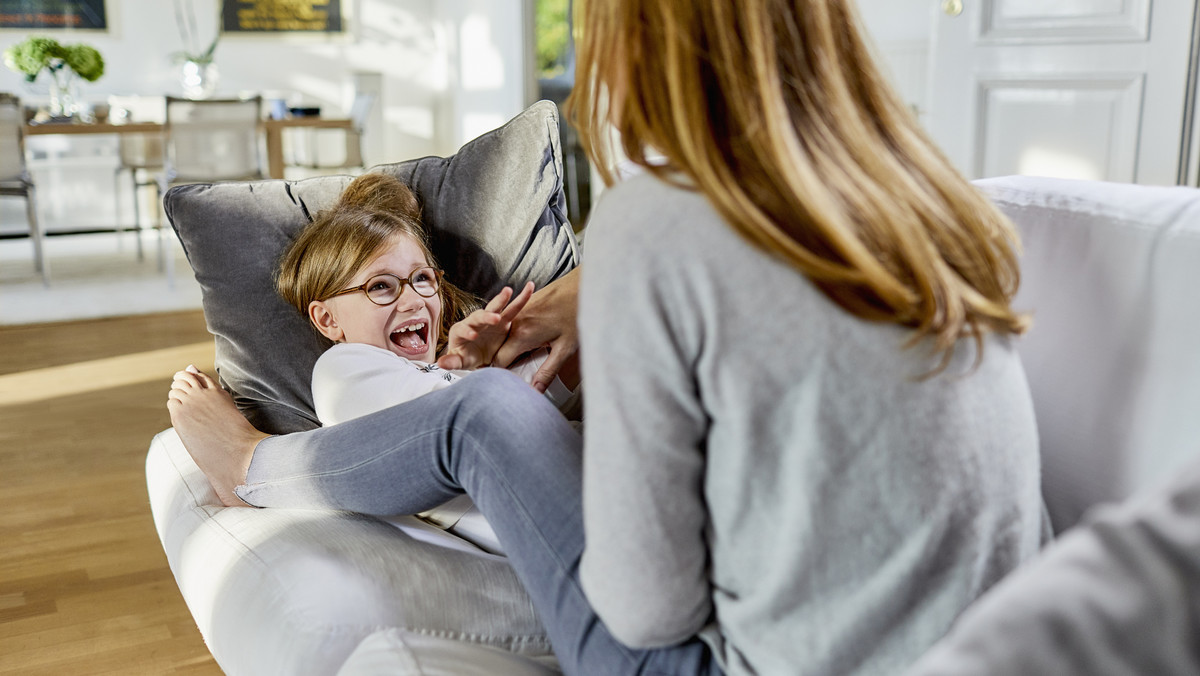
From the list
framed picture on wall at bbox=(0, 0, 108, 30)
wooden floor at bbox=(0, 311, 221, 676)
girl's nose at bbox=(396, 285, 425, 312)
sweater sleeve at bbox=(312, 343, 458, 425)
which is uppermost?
framed picture on wall at bbox=(0, 0, 108, 30)

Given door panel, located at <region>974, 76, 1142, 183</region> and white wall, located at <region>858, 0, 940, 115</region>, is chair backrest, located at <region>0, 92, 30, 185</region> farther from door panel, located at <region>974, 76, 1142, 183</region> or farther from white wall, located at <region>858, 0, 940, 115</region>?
door panel, located at <region>974, 76, 1142, 183</region>

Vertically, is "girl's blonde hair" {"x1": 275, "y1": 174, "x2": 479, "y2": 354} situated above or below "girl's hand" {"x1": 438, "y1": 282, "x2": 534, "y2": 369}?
above

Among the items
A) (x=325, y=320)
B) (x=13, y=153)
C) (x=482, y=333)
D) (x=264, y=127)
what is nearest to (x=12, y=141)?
(x=13, y=153)

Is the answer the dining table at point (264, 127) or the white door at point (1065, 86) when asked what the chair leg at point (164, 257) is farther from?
the white door at point (1065, 86)

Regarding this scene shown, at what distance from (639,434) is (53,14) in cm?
668

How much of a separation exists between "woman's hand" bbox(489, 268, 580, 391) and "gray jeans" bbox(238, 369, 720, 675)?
37 centimetres

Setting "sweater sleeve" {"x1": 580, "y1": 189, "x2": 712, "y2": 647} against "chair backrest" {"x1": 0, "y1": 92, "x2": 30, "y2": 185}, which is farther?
"chair backrest" {"x1": 0, "y1": 92, "x2": 30, "y2": 185}

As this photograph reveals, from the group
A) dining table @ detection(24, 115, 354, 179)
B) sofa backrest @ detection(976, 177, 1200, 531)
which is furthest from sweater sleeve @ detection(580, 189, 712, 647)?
dining table @ detection(24, 115, 354, 179)

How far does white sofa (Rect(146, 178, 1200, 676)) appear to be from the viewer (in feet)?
3.00

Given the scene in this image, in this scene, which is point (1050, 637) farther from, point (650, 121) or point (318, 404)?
point (318, 404)

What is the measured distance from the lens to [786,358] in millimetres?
692

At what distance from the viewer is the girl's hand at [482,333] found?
1428 mm

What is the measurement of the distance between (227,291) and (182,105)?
3126mm

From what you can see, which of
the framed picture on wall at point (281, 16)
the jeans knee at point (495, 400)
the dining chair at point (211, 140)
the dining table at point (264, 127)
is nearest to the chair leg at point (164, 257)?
the dining chair at point (211, 140)
